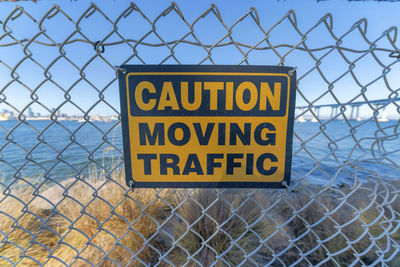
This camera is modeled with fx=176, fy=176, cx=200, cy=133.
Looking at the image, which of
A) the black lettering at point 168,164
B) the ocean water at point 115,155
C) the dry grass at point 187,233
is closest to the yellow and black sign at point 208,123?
the black lettering at point 168,164

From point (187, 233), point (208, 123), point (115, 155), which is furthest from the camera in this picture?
point (115, 155)

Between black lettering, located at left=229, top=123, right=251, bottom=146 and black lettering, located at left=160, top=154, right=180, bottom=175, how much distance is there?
0.30 metres

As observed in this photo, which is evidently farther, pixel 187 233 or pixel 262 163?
pixel 187 233

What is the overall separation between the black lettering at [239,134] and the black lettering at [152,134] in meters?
0.35

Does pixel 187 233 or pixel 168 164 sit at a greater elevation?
pixel 168 164

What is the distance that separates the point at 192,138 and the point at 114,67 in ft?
1.70

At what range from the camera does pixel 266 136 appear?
35.2 inches

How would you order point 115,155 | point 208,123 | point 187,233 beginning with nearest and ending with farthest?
point 208,123
point 187,233
point 115,155

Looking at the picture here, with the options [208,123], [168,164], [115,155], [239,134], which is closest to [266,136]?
[239,134]

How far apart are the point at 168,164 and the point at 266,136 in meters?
0.52

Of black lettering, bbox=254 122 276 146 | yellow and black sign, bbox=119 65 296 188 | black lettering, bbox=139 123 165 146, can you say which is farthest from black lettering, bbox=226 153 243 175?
black lettering, bbox=139 123 165 146

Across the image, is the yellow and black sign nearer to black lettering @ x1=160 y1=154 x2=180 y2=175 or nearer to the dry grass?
black lettering @ x1=160 y1=154 x2=180 y2=175

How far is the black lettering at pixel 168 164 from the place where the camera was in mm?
910

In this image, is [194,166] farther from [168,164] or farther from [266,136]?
[266,136]
